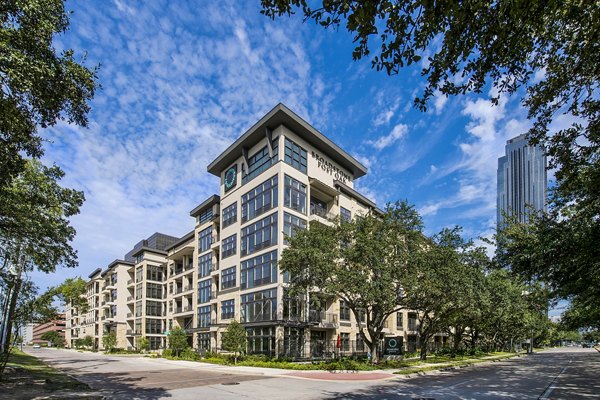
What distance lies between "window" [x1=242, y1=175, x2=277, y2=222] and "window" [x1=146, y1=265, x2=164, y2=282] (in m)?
37.7

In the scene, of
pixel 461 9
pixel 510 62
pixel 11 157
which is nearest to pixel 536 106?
pixel 510 62

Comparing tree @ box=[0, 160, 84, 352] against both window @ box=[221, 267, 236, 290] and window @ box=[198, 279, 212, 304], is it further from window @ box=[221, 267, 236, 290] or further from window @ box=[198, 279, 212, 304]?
window @ box=[198, 279, 212, 304]

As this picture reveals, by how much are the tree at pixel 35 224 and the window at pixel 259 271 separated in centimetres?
1942

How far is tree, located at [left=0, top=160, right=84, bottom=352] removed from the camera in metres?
15.9

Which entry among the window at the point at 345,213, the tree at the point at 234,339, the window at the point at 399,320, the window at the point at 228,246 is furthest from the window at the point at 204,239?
the window at the point at 399,320

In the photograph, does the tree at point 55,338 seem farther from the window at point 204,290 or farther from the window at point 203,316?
the window at point 203,316

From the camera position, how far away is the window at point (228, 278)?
→ 1658 inches

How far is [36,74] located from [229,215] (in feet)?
121

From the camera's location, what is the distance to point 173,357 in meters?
42.7

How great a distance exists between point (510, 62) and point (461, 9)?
2.47m

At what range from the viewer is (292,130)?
38531mm

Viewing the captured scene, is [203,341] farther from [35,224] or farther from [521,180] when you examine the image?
[521,180]

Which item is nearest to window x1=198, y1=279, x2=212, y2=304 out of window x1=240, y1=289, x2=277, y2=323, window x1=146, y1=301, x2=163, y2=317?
window x1=240, y1=289, x2=277, y2=323

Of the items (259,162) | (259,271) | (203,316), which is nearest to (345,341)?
(259,271)
